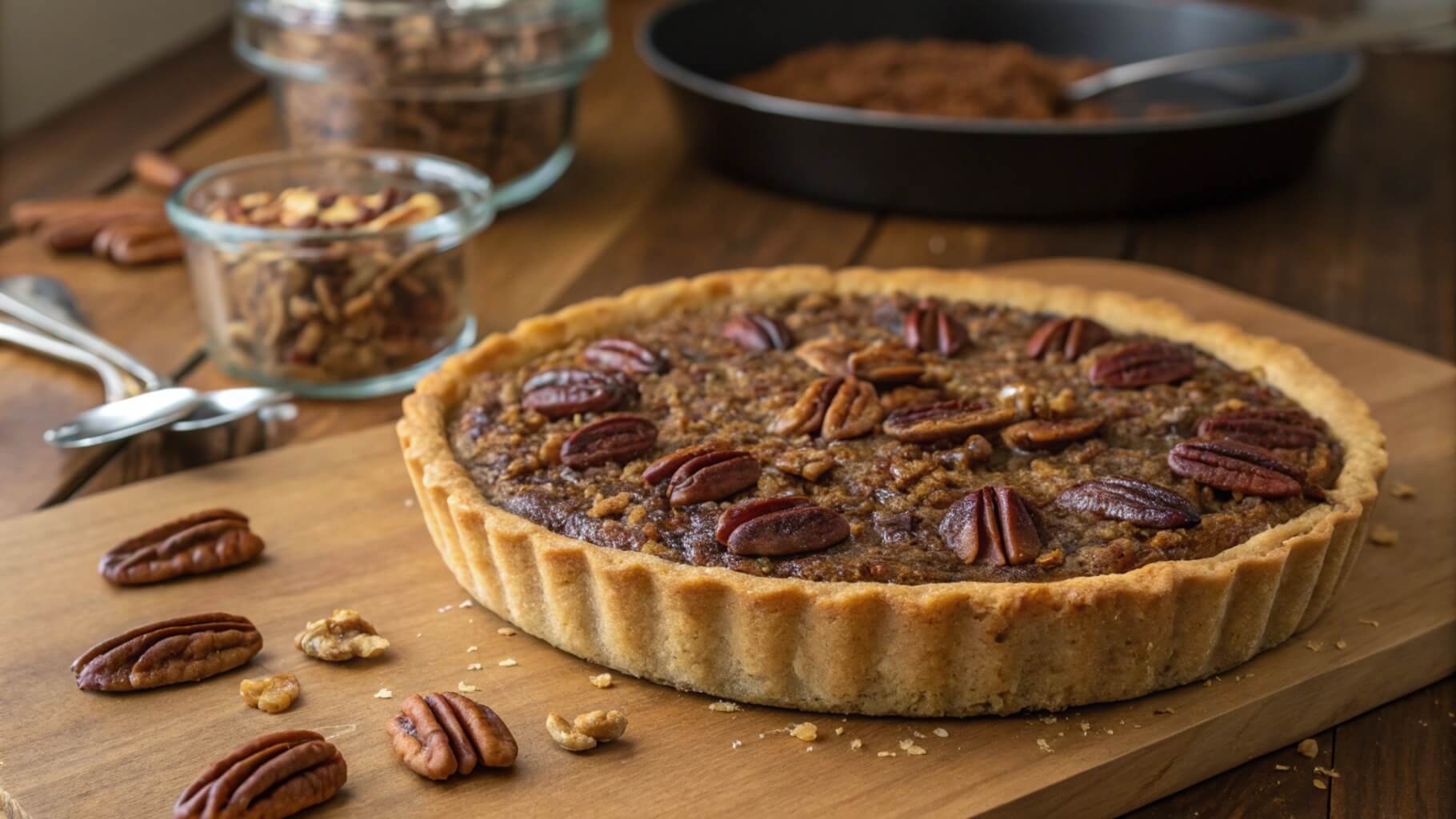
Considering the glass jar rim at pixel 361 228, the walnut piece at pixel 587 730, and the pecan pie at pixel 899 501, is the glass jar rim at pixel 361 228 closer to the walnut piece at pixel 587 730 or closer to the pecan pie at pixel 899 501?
the pecan pie at pixel 899 501

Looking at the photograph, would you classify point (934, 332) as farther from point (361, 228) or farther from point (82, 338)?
point (82, 338)

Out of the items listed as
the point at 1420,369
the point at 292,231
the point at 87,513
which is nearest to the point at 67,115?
the point at 292,231

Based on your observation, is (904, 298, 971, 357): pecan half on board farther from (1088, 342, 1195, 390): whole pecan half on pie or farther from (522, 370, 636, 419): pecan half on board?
(522, 370, 636, 419): pecan half on board

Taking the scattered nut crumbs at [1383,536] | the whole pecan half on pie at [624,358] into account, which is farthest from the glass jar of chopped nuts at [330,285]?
the scattered nut crumbs at [1383,536]

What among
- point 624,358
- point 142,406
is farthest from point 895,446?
point 142,406

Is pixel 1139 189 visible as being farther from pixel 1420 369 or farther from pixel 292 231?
pixel 292 231

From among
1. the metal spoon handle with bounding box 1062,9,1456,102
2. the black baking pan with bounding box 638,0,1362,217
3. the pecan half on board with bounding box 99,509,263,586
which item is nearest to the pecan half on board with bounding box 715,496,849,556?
the pecan half on board with bounding box 99,509,263,586
